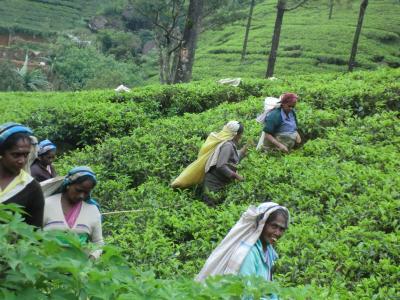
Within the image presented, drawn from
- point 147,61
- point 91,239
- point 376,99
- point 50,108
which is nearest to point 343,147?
point 376,99

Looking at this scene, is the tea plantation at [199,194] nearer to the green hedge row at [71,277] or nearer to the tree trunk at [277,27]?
the green hedge row at [71,277]

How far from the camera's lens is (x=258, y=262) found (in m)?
3.65

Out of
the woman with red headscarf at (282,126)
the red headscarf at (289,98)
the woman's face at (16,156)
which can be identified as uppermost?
the woman's face at (16,156)

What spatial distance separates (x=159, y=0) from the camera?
2256 cm

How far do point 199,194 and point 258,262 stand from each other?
372 centimetres

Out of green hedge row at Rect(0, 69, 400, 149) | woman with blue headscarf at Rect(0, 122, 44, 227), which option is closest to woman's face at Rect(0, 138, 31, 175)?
woman with blue headscarf at Rect(0, 122, 44, 227)

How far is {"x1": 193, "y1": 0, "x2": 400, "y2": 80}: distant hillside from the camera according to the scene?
105 feet

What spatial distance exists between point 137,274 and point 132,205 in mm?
→ 4671

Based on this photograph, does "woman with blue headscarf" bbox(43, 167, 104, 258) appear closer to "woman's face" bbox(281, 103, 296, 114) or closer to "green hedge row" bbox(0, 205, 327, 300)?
"green hedge row" bbox(0, 205, 327, 300)

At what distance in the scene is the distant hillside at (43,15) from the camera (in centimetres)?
4662

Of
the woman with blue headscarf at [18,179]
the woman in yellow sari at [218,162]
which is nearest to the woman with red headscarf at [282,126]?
the woman in yellow sari at [218,162]

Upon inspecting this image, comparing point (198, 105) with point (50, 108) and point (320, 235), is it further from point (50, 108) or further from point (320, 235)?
point (320, 235)

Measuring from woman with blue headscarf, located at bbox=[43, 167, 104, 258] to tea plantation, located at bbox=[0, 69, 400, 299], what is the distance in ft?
2.82

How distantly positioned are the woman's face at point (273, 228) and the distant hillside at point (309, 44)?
24.4 meters
